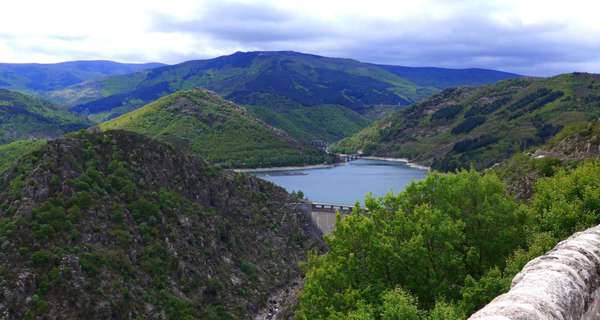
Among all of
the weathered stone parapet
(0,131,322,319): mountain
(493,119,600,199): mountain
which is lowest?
(0,131,322,319): mountain

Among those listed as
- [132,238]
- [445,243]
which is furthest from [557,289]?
[132,238]

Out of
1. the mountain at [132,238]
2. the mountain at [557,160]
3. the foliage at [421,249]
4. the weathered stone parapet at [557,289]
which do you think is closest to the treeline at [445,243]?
the foliage at [421,249]

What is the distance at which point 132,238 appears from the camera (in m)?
76.1

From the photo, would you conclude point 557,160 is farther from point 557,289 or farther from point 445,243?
point 557,289

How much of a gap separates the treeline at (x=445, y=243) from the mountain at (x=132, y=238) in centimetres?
3966

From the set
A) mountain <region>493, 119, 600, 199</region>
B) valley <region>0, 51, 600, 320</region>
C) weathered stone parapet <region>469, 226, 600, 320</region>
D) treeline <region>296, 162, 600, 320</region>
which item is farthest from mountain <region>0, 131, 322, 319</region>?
weathered stone parapet <region>469, 226, 600, 320</region>

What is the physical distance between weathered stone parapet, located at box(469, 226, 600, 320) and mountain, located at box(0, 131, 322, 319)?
5743 cm

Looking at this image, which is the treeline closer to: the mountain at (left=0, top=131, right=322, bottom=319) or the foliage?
the foliage

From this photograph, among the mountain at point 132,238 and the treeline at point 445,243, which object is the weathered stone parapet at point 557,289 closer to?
the treeline at point 445,243

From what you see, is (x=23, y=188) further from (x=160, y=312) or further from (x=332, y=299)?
(x=332, y=299)

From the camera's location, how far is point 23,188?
238 feet

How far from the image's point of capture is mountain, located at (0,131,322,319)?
63.2 m

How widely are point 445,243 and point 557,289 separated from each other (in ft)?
53.0

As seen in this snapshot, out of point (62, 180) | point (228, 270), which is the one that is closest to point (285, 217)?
point (228, 270)
